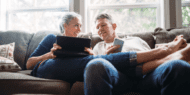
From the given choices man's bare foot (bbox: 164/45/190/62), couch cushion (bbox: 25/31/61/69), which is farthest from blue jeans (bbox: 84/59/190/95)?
couch cushion (bbox: 25/31/61/69)

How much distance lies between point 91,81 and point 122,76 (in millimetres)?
237

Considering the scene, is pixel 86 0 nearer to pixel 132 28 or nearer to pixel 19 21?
pixel 132 28

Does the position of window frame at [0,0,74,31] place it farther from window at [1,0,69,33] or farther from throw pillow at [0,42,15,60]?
throw pillow at [0,42,15,60]

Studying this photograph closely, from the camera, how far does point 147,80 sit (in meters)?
0.86

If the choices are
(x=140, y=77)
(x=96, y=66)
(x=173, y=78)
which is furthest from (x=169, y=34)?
(x=96, y=66)

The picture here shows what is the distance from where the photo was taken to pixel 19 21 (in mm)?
2721

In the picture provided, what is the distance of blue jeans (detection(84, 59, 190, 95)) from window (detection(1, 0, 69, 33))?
2033mm

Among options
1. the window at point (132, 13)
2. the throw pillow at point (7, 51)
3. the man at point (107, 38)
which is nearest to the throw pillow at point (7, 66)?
the throw pillow at point (7, 51)

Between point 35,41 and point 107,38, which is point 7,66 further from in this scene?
point 107,38

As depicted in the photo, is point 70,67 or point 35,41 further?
point 35,41

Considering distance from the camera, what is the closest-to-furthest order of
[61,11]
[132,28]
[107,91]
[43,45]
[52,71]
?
[107,91]
[52,71]
[43,45]
[132,28]
[61,11]

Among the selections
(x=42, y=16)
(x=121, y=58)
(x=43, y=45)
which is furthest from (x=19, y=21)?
(x=121, y=58)

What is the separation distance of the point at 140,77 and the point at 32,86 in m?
0.76

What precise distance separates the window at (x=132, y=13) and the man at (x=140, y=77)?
153cm
